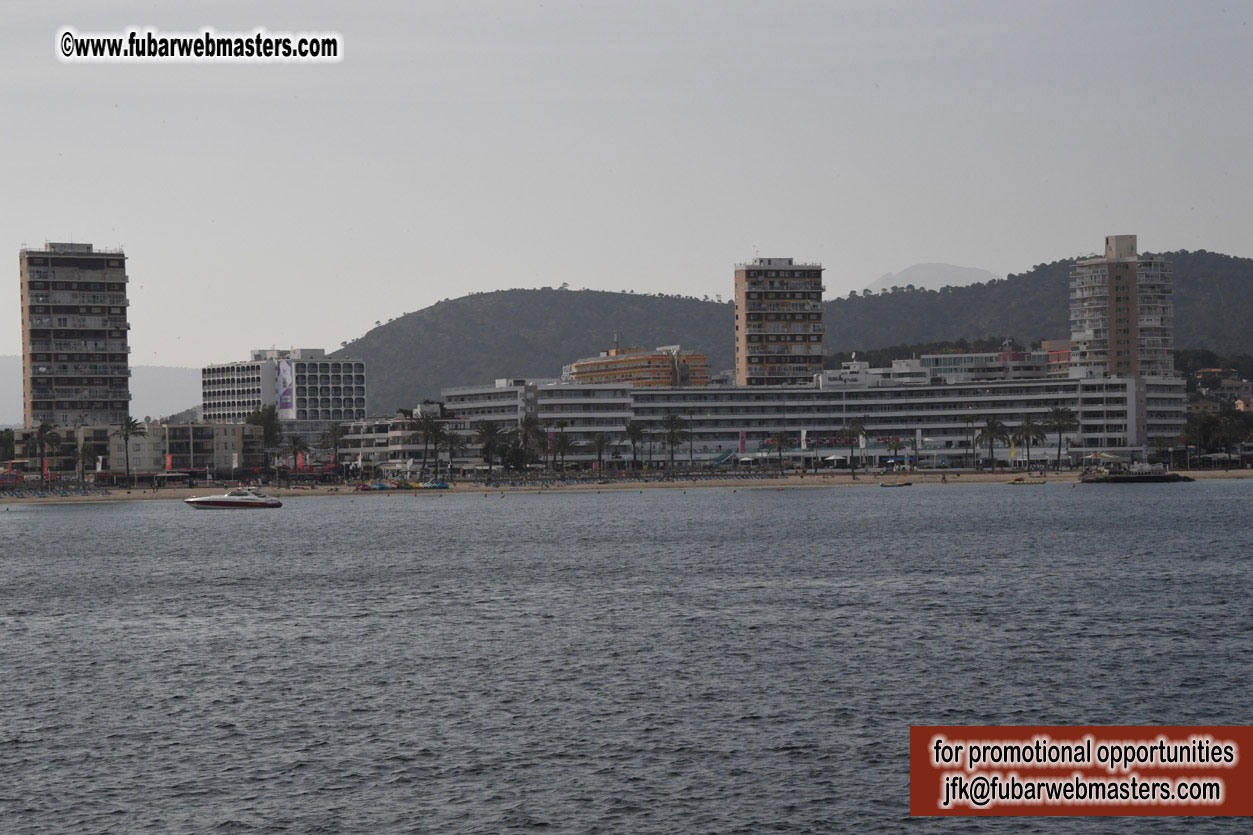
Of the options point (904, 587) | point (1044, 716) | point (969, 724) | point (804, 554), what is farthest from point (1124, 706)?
point (804, 554)

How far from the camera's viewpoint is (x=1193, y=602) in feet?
226

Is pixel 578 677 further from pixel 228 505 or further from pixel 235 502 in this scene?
pixel 235 502

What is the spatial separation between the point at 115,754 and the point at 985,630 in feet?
120

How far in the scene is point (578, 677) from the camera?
5078 cm

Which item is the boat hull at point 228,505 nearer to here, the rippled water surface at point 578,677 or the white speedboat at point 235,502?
the white speedboat at point 235,502

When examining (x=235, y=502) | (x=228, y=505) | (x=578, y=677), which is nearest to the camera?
A: (x=578, y=677)

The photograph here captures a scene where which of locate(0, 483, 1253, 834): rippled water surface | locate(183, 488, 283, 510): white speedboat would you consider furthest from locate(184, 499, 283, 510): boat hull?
locate(0, 483, 1253, 834): rippled water surface

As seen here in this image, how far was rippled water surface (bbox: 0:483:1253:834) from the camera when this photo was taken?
35.4 meters

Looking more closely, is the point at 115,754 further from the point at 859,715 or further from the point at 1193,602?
the point at 1193,602

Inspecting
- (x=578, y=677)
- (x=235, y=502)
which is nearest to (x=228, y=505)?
(x=235, y=502)

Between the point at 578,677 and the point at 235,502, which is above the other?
the point at 578,677

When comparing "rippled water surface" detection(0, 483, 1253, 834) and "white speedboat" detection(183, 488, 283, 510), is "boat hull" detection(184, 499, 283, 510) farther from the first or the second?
"rippled water surface" detection(0, 483, 1253, 834)

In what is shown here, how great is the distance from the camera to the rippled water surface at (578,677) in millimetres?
35375

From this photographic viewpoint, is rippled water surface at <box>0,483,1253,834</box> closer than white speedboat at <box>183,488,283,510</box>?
Yes
